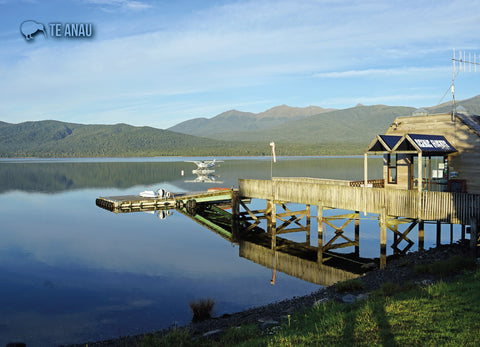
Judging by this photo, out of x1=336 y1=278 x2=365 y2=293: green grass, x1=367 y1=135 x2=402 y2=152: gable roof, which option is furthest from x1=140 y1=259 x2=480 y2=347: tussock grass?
x1=367 y1=135 x2=402 y2=152: gable roof

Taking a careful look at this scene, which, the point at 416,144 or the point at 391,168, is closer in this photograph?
the point at 416,144

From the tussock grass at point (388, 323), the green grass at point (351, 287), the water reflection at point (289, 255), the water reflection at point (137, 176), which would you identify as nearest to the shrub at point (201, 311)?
the tussock grass at point (388, 323)

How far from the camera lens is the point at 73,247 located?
2953cm

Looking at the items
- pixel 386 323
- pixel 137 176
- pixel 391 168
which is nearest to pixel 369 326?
pixel 386 323

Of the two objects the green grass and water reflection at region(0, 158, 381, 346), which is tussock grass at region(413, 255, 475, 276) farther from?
water reflection at region(0, 158, 381, 346)

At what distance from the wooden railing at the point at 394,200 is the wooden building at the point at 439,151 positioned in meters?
1.00

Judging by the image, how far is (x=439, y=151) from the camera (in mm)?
21125

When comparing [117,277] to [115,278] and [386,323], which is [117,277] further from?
[386,323]

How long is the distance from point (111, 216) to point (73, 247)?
487 inches

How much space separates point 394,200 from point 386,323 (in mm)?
11746

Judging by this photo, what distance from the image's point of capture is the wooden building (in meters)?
21.0

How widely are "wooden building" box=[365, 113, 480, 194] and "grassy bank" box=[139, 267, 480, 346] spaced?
9.43m

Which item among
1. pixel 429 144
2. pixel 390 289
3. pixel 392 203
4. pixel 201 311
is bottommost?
pixel 201 311

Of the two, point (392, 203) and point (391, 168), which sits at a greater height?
point (391, 168)
